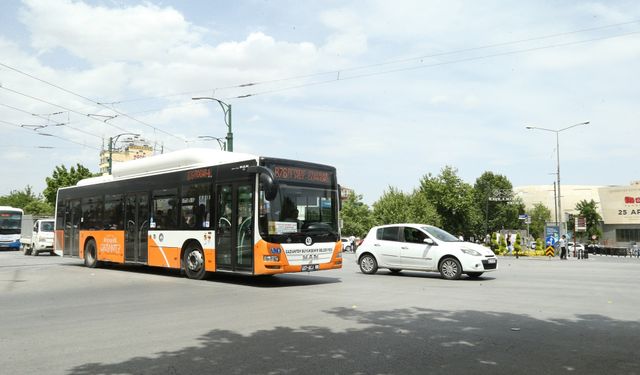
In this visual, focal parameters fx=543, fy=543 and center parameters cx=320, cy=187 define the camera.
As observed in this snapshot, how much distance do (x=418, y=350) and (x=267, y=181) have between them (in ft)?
22.5

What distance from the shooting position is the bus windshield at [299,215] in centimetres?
1258

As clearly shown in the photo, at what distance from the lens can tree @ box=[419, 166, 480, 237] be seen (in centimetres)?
7525

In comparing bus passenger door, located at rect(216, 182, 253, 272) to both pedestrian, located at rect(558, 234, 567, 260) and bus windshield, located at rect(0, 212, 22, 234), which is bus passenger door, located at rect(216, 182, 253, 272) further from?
bus windshield, located at rect(0, 212, 22, 234)

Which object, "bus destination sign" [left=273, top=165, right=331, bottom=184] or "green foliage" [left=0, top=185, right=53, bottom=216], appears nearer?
"bus destination sign" [left=273, top=165, right=331, bottom=184]

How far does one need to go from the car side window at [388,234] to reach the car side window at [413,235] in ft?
1.16

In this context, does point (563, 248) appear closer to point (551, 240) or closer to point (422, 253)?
point (551, 240)

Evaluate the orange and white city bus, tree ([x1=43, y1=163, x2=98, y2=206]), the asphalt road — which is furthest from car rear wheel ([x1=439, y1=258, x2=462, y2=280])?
tree ([x1=43, y1=163, x2=98, y2=206])

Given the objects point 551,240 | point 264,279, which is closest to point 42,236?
point 264,279

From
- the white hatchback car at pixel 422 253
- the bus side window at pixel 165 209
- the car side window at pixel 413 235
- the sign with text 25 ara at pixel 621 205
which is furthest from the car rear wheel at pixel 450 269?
the sign with text 25 ara at pixel 621 205

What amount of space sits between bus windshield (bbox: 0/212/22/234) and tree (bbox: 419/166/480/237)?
1973 inches

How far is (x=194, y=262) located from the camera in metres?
14.6

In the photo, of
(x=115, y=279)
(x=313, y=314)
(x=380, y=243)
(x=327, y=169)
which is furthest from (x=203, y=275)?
(x=313, y=314)

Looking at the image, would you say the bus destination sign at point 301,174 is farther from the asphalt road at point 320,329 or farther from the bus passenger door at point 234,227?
the asphalt road at point 320,329

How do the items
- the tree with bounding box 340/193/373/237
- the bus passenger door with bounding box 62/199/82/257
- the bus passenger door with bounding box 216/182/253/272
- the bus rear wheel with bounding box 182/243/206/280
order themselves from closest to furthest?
the bus passenger door with bounding box 216/182/253/272 → the bus rear wheel with bounding box 182/243/206/280 → the bus passenger door with bounding box 62/199/82/257 → the tree with bounding box 340/193/373/237
